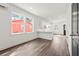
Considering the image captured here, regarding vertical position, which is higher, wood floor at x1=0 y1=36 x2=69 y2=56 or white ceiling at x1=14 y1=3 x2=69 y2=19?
white ceiling at x1=14 y1=3 x2=69 y2=19

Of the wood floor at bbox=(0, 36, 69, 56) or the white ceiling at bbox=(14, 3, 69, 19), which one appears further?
the white ceiling at bbox=(14, 3, 69, 19)

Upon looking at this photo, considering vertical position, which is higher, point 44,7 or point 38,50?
point 44,7

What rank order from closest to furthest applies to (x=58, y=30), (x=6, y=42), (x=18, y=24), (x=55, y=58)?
(x=55, y=58)
(x=6, y=42)
(x=18, y=24)
(x=58, y=30)

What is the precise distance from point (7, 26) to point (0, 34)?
67 centimetres

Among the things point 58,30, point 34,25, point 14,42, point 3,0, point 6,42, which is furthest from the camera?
point 58,30

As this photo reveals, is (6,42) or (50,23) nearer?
(6,42)

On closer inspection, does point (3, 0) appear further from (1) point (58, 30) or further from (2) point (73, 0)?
(1) point (58, 30)

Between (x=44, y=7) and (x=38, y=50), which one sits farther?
(x=44, y=7)

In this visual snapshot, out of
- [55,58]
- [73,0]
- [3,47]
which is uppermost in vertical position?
[73,0]

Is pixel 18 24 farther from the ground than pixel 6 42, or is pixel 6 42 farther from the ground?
pixel 18 24

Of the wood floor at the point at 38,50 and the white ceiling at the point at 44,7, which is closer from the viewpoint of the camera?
the wood floor at the point at 38,50

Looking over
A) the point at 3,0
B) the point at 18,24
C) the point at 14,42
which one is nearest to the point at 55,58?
the point at 3,0

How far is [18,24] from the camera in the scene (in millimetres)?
6957

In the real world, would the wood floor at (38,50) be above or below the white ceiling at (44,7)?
below
